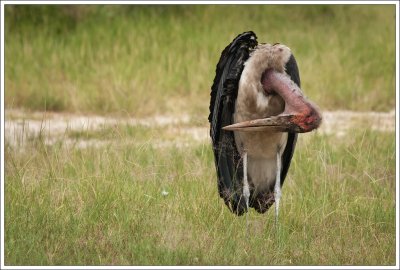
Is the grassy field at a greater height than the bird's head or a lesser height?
lesser

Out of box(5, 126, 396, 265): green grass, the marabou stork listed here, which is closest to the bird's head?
the marabou stork

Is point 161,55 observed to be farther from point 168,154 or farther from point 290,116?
point 290,116

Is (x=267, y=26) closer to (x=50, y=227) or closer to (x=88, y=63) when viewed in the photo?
(x=88, y=63)

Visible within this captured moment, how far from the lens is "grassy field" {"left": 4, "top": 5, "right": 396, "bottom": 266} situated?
421cm

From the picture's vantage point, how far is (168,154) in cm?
576

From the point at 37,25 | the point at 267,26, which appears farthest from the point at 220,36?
the point at 37,25

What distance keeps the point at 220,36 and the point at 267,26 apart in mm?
903

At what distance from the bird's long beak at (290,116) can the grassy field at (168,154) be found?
50 cm

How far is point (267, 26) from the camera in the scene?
966 cm

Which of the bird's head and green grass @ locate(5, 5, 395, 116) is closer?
the bird's head

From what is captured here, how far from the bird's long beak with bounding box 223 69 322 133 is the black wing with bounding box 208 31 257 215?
0.26 metres

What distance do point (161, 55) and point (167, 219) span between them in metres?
4.30

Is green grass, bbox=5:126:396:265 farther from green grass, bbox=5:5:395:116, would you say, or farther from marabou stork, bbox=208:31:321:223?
green grass, bbox=5:5:395:116

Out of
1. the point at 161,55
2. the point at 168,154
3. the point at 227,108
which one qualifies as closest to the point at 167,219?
the point at 227,108
